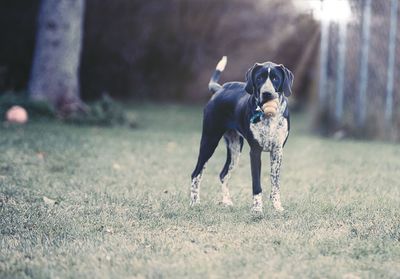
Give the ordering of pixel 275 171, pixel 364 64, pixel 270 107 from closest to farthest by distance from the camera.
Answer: pixel 270 107 → pixel 275 171 → pixel 364 64

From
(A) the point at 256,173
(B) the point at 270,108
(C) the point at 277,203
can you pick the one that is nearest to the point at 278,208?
(C) the point at 277,203

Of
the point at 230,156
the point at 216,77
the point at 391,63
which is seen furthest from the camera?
the point at 391,63

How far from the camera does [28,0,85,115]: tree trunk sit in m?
12.2

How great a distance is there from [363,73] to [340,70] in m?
0.55

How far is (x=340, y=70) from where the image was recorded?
448 inches

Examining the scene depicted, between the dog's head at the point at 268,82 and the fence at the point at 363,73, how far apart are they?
5922 millimetres

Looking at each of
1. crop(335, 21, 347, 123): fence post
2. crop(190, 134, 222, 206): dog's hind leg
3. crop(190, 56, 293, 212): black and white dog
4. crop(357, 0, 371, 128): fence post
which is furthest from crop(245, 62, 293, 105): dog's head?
crop(335, 21, 347, 123): fence post

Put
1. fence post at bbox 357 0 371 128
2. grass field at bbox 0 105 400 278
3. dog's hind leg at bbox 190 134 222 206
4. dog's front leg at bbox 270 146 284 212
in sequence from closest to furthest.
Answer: grass field at bbox 0 105 400 278 < dog's front leg at bbox 270 146 284 212 < dog's hind leg at bbox 190 134 222 206 < fence post at bbox 357 0 371 128

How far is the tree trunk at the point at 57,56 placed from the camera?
12211mm

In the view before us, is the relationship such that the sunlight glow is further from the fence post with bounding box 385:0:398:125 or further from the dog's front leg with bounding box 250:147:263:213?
the dog's front leg with bounding box 250:147:263:213

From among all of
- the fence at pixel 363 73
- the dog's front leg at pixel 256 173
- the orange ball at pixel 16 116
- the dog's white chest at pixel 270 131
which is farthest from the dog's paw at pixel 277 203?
the orange ball at pixel 16 116

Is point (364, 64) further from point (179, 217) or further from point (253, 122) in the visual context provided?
point (179, 217)

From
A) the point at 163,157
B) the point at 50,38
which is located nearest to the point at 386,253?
the point at 163,157

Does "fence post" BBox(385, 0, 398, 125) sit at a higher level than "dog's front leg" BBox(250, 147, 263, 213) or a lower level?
higher
